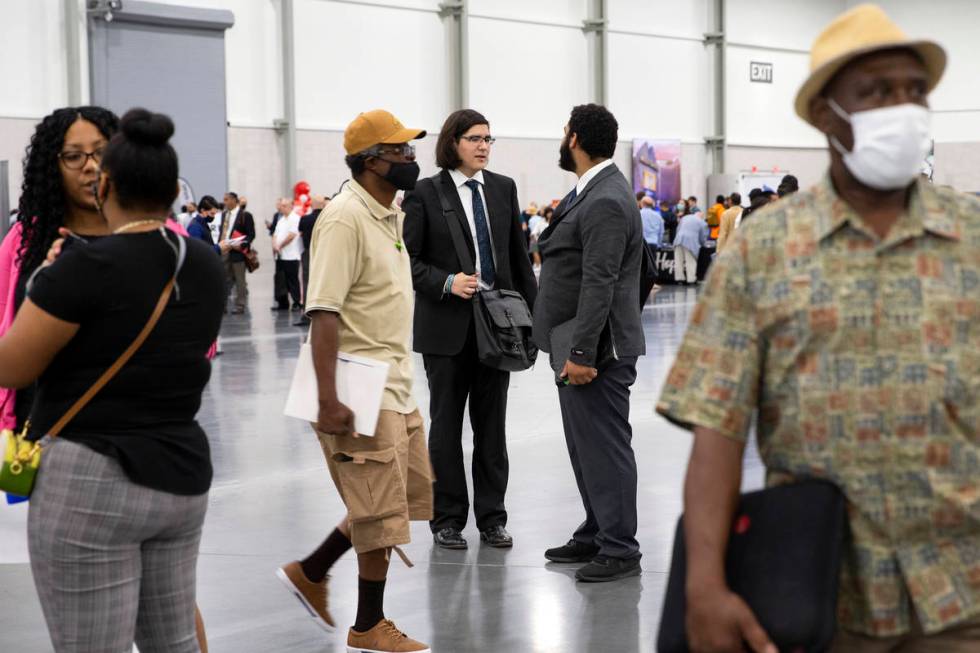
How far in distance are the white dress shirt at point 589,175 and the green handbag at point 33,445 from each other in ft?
8.86

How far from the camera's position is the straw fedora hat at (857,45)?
1971 millimetres

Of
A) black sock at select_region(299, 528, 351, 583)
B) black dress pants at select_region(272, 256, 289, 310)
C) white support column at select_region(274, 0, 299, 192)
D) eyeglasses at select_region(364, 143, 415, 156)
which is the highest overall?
white support column at select_region(274, 0, 299, 192)

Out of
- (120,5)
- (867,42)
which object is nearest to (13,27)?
(120,5)

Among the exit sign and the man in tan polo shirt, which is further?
the exit sign

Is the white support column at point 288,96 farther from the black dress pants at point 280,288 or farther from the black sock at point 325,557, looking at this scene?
the black sock at point 325,557

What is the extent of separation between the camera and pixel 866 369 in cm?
195

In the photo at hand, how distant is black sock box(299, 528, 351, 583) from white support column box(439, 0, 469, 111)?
21.2m

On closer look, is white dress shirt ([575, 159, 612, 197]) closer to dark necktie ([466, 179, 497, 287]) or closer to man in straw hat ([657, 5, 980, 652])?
dark necktie ([466, 179, 497, 287])

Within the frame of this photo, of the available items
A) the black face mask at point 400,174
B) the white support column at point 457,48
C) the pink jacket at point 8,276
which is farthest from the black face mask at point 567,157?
the white support column at point 457,48

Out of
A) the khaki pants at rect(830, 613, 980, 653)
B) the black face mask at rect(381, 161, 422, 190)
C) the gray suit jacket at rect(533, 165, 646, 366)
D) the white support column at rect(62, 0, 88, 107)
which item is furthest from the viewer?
the white support column at rect(62, 0, 88, 107)

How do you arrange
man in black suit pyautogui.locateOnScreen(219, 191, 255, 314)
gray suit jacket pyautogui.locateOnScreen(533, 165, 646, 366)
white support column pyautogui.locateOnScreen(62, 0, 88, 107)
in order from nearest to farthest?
gray suit jacket pyautogui.locateOnScreen(533, 165, 646, 366) → man in black suit pyautogui.locateOnScreen(219, 191, 255, 314) → white support column pyautogui.locateOnScreen(62, 0, 88, 107)

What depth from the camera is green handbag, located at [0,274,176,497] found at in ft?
8.46

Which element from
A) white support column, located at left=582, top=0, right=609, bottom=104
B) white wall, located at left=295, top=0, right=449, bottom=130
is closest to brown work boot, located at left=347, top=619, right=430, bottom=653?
white wall, located at left=295, top=0, right=449, bottom=130

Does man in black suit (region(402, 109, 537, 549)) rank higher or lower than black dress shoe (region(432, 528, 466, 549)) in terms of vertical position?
higher
